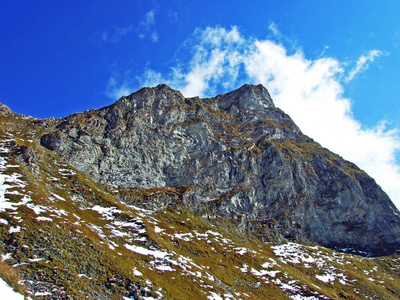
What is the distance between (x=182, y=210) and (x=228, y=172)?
39828mm

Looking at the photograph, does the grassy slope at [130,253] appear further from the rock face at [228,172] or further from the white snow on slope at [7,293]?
the rock face at [228,172]

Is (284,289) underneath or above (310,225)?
underneath

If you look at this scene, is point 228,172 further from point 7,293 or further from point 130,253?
point 7,293

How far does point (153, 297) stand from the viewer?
50406 mm

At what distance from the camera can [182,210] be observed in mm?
113938

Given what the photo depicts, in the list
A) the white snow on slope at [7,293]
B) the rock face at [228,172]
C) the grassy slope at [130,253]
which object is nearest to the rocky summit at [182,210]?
the grassy slope at [130,253]

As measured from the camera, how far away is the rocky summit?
176 ft

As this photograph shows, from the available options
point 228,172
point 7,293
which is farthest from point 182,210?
point 7,293

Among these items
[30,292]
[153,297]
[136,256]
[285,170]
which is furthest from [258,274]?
[285,170]

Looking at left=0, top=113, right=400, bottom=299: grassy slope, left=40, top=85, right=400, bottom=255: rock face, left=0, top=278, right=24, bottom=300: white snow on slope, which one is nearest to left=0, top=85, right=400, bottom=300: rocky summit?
left=0, top=113, right=400, bottom=299: grassy slope

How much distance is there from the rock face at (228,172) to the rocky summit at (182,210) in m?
0.61

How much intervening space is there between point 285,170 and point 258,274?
75492 mm

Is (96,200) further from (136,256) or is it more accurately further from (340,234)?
(340,234)

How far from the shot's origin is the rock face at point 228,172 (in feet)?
408
